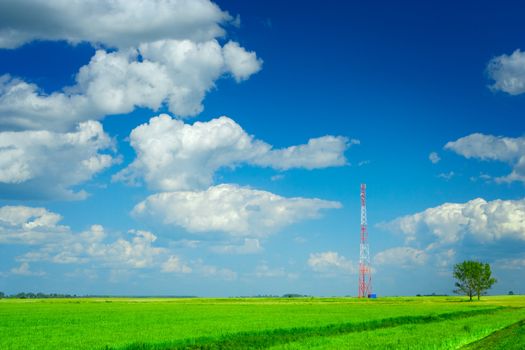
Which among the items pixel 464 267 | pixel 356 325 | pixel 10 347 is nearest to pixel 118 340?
pixel 10 347

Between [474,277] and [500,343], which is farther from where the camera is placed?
[474,277]

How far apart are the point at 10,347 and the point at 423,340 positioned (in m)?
27.6

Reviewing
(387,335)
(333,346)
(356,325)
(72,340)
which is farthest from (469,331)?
(72,340)

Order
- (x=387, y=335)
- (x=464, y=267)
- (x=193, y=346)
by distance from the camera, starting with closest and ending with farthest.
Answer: (x=193, y=346)
(x=387, y=335)
(x=464, y=267)

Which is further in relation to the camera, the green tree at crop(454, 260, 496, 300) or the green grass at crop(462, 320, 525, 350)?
the green tree at crop(454, 260, 496, 300)

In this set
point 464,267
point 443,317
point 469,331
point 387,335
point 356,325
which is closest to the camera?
point 387,335

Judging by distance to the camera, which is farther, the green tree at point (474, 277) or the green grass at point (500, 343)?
the green tree at point (474, 277)

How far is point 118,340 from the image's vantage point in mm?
38688

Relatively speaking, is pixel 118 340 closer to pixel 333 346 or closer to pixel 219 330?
pixel 219 330

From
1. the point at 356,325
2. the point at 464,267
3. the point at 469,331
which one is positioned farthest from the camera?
the point at 464,267

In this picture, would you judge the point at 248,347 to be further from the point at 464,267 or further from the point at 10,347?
the point at 464,267

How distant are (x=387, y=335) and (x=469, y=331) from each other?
27.4 ft

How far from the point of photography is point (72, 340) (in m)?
39.2

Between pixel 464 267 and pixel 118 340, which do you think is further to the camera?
pixel 464 267
